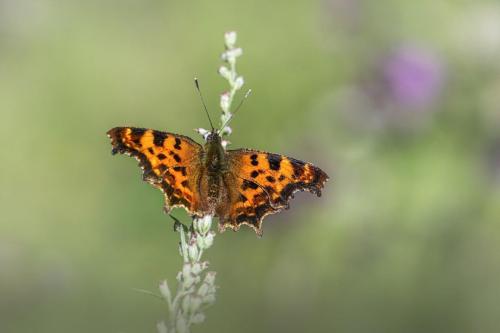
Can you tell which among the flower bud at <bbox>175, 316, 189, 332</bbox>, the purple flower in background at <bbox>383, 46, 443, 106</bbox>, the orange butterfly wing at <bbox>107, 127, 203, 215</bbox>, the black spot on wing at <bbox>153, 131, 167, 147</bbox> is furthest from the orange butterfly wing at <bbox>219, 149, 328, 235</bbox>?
the purple flower in background at <bbox>383, 46, 443, 106</bbox>

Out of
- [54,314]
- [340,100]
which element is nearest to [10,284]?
[54,314]

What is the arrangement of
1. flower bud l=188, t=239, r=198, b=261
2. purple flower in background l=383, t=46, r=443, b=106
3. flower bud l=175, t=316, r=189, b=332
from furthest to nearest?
purple flower in background l=383, t=46, r=443, b=106
flower bud l=188, t=239, r=198, b=261
flower bud l=175, t=316, r=189, b=332

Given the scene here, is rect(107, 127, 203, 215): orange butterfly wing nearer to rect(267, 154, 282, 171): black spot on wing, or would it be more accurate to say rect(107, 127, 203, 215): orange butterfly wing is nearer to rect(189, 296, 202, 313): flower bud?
rect(267, 154, 282, 171): black spot on wing

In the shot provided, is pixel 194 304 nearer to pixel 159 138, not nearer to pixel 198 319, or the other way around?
pixel 198 319

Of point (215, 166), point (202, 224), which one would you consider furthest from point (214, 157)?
point (202, 224)

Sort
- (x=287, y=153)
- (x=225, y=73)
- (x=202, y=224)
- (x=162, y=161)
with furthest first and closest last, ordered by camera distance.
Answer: (x=287, y=153) < (x=162, y=161) < (x=225, y=73) < (x=202, y=224)

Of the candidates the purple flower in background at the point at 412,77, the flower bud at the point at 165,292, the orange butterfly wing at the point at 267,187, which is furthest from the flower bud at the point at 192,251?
the purple flower in background at the point at 412,77
